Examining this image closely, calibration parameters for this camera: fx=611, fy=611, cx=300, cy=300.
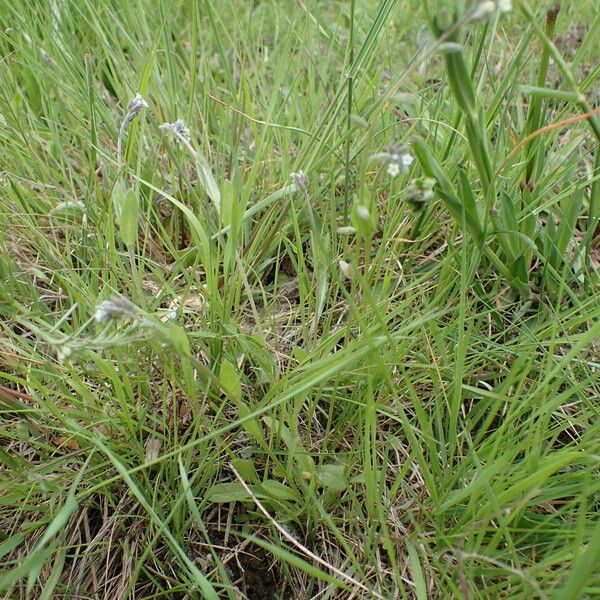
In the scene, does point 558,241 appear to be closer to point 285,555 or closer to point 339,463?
point 339,463

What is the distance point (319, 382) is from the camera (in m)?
0.94

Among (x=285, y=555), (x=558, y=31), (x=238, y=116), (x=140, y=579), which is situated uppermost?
(x=238, y=116)

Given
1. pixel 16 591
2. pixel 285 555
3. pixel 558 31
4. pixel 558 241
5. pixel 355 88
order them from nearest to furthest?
1. pixel 285 555
2. pixel 16 591
3. pixel 558 241
4. pixel 355 88
5. pixel 558 31

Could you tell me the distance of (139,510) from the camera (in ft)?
3.06

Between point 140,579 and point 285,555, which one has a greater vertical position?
point 285,555

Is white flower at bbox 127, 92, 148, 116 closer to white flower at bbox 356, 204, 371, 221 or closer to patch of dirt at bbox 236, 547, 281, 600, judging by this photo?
white flower at bbox 356, 204, 371, 221

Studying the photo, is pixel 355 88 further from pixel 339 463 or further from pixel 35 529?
pixel 35 529

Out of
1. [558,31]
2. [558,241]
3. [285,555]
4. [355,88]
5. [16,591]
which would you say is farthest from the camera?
[558,31]

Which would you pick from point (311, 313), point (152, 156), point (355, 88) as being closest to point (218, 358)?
point (311, 313)

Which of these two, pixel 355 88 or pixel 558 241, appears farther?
pixel 355 88

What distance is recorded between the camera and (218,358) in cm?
97

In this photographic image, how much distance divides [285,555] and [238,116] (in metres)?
0.91

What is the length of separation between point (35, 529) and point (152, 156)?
0.76 m

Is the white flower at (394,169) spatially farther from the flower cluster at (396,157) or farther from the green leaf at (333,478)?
the green leaf at (333,478)
